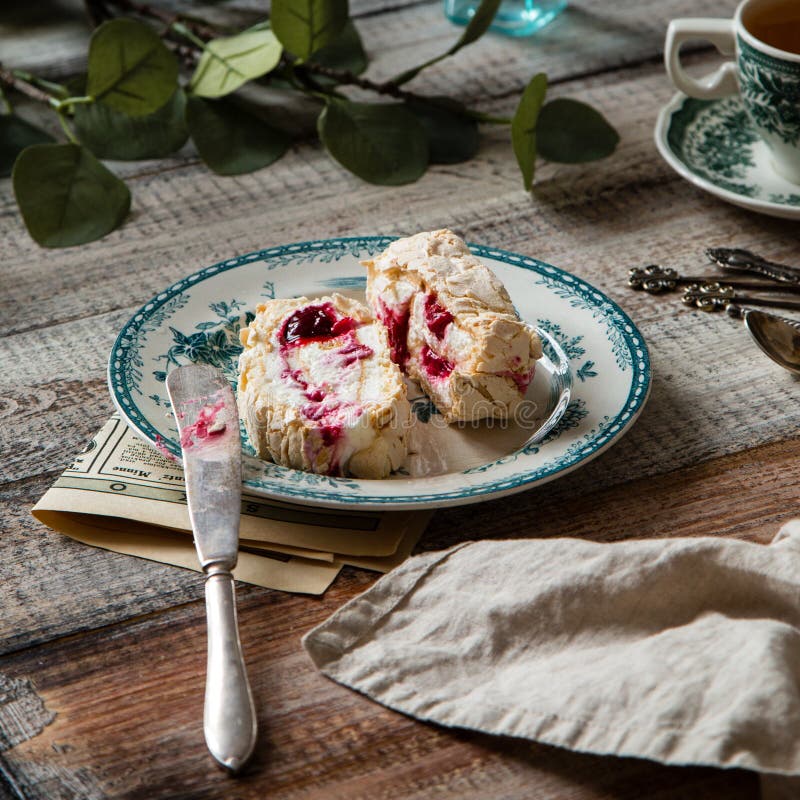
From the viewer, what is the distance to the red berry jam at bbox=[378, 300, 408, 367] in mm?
1181

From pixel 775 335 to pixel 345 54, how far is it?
3.12 feet

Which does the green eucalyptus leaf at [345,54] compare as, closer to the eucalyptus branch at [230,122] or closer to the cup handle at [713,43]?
the eucalyptus branch at [230,122]

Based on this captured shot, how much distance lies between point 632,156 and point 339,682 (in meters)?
1.09

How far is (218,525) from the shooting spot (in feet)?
2.99

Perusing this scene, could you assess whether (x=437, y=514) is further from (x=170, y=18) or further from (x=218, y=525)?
(x=170, y=18)

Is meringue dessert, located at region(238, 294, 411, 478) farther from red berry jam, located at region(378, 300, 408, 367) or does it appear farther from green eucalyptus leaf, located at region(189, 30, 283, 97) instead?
green eucalyptus leaf, located at region(189, 30, 283, 97)

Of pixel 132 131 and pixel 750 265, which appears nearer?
pixel 750 265

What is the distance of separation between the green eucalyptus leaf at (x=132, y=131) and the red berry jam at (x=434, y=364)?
70 centimetres

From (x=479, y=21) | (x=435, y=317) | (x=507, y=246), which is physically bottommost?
(x=507, y=246)

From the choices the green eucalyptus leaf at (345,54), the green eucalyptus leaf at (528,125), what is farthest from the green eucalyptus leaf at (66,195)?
the green eucalyptus leaf at (528,125)

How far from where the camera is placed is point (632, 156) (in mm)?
1651

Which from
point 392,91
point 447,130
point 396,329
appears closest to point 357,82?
point 392,91

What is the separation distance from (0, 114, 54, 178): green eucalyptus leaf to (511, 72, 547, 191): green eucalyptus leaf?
739 mm

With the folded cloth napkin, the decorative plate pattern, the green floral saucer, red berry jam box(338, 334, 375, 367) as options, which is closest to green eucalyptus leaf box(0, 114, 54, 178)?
the decorative plate pattern
